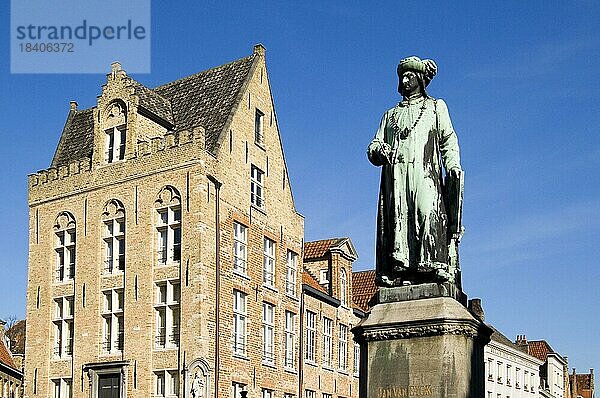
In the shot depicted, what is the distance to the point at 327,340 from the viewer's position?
43.0m

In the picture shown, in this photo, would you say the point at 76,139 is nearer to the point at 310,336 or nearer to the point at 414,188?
the point at 310,336

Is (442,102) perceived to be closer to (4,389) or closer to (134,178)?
(134,178)

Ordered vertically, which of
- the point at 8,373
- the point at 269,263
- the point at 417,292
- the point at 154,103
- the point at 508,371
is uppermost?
the point at 154,103

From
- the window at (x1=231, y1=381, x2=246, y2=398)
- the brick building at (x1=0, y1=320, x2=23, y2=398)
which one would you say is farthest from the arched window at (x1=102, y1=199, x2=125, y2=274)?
the brick building at (x1=0, y1=320, x2=23, y2=398)

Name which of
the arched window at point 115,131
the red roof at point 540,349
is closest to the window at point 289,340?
the arched window at point 115,131

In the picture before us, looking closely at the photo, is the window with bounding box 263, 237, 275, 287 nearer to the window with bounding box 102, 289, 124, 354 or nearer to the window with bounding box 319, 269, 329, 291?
the window with bounding box 102, 289, 124, 354

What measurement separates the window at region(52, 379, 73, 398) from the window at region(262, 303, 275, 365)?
7241 mm

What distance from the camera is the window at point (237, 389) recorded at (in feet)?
110

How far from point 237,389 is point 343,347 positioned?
1160 cm

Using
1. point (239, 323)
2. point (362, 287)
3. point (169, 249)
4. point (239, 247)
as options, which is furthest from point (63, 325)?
point (362, 287)

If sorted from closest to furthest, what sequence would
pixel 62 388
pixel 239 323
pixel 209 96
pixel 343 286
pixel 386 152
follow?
pixel 386 152
pixel 239 323
pixel 62 388
pixel 209 96
pixel 343 286

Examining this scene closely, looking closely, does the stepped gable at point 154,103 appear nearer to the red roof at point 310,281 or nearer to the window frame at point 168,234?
the window frame at point 168,234

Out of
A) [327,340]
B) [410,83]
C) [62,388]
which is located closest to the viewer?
[410,83]

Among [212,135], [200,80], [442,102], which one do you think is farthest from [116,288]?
[442,102]
